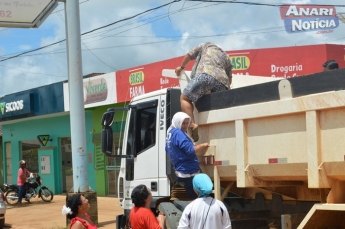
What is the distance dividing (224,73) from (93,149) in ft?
54.0

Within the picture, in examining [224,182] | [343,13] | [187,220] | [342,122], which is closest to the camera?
[342,122]

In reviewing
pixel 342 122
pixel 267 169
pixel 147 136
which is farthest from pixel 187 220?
pixel 147 136

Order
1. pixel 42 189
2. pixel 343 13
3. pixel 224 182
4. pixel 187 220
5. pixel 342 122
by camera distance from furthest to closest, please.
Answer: pixel 42 189 → pixel 343 13 → pixel 224 182 → pixel 187 220 → pixel 342 122

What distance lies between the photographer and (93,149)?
22.2 meters

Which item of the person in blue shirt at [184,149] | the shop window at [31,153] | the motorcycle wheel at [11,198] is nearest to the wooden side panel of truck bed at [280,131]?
the person in blue shirt at [184,149]

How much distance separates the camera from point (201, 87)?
19.8ft

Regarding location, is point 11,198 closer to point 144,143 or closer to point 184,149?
point 144,143

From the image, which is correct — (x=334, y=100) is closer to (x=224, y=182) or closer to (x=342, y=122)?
(x=342, y=122)

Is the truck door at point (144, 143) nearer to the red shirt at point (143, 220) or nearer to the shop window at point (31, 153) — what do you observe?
the red shirt at point (143, 220)

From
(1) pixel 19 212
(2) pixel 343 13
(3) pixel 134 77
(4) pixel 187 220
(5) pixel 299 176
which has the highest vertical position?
(2) pixel 343 13

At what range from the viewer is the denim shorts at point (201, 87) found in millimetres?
6020

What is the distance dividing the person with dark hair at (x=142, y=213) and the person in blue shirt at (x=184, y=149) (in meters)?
0.47

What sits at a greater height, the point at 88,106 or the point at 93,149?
the point at 88,106

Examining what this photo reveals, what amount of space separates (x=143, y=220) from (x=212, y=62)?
1915mm
